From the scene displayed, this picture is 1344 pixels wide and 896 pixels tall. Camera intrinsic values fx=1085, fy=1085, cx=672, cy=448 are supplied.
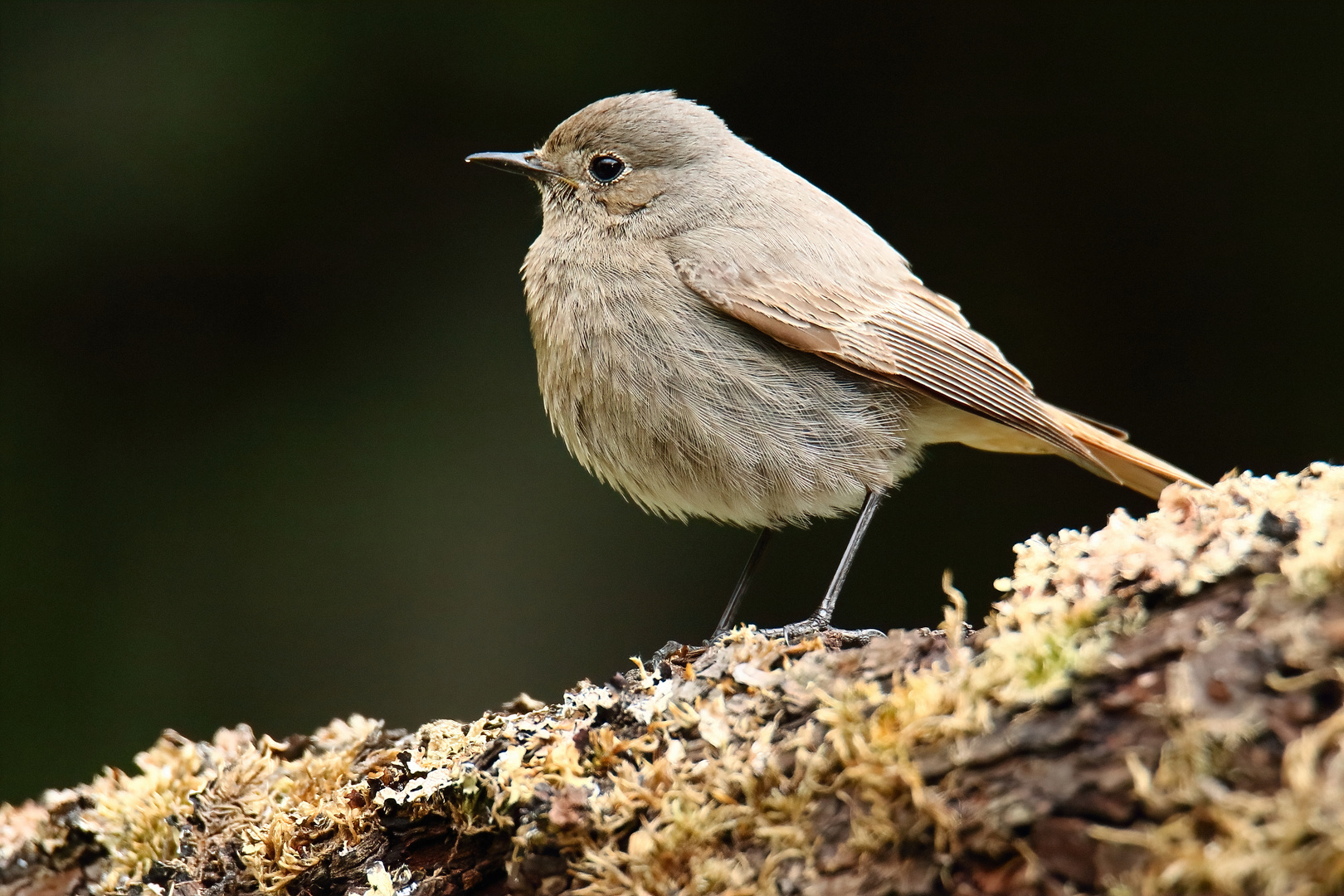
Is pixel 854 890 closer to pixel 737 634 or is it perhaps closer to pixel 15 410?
pixel 737 634

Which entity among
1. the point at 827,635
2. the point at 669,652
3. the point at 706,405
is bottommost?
the point at 827,635

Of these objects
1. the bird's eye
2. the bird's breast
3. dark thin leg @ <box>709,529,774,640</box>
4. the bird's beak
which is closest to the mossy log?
the bird's breast

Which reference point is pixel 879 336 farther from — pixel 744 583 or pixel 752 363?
pixel 744 583

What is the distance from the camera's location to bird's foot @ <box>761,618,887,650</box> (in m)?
2.52

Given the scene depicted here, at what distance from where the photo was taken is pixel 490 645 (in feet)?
19.0

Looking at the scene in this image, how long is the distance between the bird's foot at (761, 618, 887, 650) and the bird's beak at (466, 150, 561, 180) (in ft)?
6.30

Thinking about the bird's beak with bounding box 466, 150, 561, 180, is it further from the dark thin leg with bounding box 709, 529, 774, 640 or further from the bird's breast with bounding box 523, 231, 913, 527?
the dark thin leg with bounding box 709, 529, 774, 640

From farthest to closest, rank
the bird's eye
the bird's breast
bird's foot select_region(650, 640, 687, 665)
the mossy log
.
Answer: the bird's eye < the bird's breast < bird's foot select_region(650, 640, 687, 665) < the mossy log

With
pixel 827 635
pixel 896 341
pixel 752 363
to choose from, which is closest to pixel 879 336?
pixel 896 341

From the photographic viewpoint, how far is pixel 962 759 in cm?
161

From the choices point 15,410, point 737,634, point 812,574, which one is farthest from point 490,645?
point 737,634

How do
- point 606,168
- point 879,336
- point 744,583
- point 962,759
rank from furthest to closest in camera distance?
point 606,168 → point 744,583 → point 879,336 → point 962,759

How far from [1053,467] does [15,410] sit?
5.32m

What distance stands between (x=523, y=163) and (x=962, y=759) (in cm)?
292
